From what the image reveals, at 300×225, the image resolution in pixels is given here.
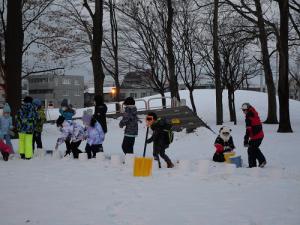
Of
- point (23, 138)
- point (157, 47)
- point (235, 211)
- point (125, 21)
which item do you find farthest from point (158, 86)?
point (235, 211)

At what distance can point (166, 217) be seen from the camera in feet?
19.0

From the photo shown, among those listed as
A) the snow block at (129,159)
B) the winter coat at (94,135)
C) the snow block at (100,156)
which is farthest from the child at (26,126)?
the snow block at (129,159)

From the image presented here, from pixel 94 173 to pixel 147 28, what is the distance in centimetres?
2460

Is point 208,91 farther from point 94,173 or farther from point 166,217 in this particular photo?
point 166,217

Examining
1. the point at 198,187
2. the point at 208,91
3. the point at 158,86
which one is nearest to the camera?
the point at 198,187

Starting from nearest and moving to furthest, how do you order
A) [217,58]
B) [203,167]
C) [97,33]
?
[203,167], [97,33], [217,58]

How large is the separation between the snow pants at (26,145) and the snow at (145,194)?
0.35 metres

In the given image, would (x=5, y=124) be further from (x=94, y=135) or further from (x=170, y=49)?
(x=170, y=49)

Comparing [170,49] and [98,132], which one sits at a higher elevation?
[170,49]

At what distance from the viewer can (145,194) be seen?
282 inches

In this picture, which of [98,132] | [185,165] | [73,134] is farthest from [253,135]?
[73,134]

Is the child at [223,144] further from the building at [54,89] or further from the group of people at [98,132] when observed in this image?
the building at [54,89]

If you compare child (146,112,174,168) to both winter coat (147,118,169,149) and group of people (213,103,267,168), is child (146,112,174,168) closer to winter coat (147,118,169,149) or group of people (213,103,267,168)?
winter coat (147,118,169,149)

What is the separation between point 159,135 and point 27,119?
413 cm
